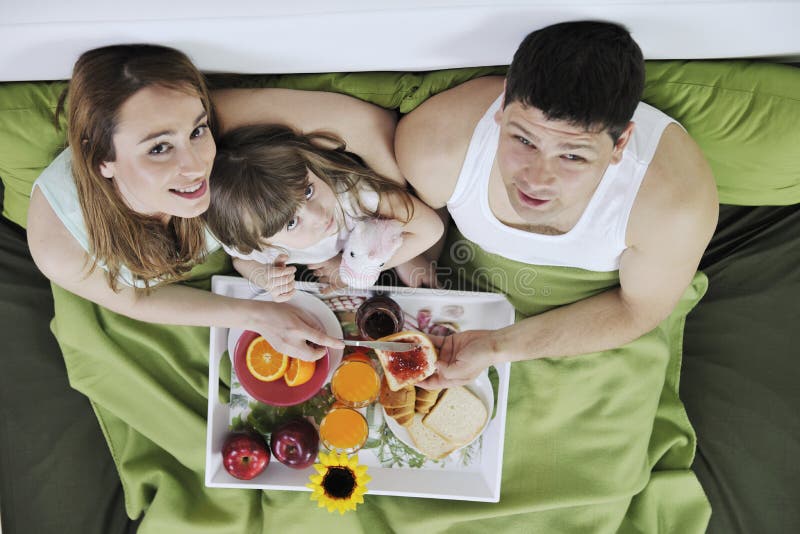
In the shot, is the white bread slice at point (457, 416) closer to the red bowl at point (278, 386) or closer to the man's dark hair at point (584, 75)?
the red bowl at point (278, 386)

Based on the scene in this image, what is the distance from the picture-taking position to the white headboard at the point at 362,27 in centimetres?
101

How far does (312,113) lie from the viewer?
1250 millimetres

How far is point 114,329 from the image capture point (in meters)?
1.56

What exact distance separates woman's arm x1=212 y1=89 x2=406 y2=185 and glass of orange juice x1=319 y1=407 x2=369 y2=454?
588 mm

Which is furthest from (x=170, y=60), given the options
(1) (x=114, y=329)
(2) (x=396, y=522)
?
(2) (x=396, y=522)

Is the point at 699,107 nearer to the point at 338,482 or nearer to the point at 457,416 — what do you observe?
the point at 457,416

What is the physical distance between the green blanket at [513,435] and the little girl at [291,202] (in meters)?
0.20

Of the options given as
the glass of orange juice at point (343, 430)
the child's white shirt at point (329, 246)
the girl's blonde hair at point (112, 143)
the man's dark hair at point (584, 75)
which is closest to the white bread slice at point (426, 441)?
the glass of orange juice at point (343, 430)

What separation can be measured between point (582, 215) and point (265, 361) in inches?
31.2

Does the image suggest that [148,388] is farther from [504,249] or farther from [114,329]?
[504,249]

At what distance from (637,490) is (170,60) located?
141 centimetres

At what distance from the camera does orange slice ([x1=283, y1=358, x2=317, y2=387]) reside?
143 centimetres

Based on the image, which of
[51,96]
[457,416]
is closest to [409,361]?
[457,416]

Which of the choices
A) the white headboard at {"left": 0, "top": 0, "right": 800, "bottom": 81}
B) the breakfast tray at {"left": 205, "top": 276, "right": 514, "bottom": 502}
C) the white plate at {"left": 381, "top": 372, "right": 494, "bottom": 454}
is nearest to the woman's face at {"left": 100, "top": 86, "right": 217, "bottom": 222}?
the white headboard at {"left": 0, "top": 0, "right": 800, "bottom": 81}
